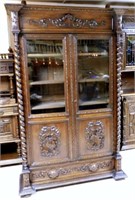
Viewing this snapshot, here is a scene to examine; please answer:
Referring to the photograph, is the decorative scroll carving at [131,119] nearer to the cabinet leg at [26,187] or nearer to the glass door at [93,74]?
the glass door at [93,74]

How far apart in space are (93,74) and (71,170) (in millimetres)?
1281

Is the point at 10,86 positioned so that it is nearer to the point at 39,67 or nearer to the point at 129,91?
the point at 39,67

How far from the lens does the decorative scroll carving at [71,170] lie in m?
2.50

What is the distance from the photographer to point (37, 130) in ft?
7.97

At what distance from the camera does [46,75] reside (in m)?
2.56

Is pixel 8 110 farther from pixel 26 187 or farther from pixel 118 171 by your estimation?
pixel 118 171

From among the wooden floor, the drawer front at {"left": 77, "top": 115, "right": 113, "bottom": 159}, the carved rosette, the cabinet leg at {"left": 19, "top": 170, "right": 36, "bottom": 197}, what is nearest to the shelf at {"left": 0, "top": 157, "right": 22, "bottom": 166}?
the wooden floor

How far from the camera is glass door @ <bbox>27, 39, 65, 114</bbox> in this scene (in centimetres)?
237

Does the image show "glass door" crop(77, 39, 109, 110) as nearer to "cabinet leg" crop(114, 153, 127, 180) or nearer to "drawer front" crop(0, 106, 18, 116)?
"cabinet leg" crop(114, 153, 127, 180)

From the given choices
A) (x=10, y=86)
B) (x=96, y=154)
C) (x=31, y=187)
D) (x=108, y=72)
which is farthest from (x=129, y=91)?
→ (x=31, y=187)

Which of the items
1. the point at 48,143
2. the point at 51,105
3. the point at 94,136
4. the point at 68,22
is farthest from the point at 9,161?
the point at 68,22

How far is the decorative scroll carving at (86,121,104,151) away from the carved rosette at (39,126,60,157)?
41cm

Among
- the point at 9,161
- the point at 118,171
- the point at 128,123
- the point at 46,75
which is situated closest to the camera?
the point at 46,75

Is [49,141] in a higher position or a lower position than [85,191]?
higher
